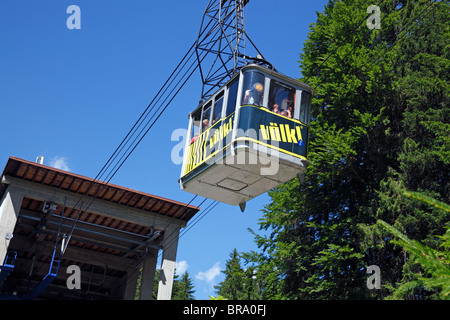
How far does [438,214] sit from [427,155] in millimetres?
2583

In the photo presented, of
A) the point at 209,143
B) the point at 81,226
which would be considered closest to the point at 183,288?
the point at 81,226

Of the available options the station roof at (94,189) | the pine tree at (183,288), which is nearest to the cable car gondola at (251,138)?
the station roof at (94,189)

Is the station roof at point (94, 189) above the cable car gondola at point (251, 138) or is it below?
A: above

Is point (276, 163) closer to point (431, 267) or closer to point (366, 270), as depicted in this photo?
point (431, 267)

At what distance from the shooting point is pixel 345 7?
2550 centimetres

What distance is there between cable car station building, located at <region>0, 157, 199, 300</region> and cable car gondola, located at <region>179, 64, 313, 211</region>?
1136cm

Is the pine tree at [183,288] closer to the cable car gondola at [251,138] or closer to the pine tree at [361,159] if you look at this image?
the pine tree at [361,159]

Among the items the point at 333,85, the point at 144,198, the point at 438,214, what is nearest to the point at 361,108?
the point at 333,85

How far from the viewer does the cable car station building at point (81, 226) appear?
77.3ft

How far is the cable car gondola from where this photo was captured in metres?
12.1

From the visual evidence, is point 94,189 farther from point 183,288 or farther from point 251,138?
point 183,288

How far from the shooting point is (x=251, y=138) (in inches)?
468

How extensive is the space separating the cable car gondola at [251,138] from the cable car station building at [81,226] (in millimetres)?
11362

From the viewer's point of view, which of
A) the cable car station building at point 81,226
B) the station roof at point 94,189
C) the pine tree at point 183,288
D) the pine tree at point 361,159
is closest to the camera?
the pine tree at point 361,159
